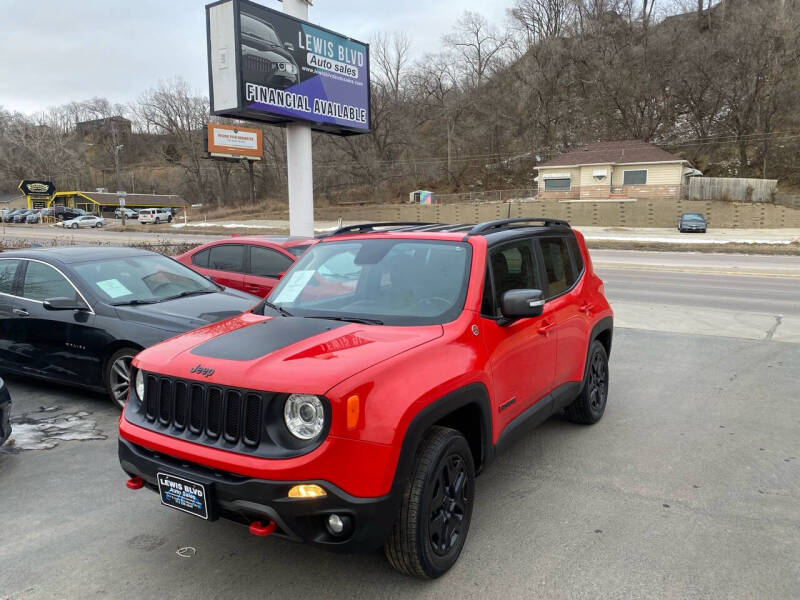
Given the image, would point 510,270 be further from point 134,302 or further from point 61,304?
point 61,304

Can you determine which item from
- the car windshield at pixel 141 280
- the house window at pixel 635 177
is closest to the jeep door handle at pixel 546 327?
the car windshield at pixel 141 280

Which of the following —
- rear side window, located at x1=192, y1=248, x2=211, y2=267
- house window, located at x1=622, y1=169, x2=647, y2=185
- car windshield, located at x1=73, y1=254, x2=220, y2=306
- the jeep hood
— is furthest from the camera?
house window, located at x1=622, y1=169, x2=647, y2=185

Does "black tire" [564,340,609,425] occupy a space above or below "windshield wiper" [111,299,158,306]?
below

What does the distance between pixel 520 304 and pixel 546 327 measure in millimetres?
779

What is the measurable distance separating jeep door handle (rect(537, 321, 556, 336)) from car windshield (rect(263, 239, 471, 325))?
802mm

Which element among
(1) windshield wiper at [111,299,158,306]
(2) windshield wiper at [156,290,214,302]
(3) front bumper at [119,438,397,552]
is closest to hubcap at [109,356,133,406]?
(1) windshield wiper at [111,299,158,306]

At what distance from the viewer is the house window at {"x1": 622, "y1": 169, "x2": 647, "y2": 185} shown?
165 feet

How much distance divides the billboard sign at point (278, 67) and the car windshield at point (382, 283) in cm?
1389

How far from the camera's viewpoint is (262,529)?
2602 millimetres

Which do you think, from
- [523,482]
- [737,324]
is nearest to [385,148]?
[737,324]

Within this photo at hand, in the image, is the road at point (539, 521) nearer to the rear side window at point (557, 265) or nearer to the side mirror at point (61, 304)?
the side mirror at point (61, 304)

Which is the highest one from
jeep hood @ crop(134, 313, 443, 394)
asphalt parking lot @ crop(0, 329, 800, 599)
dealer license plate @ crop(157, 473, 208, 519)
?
jeep hood @ crop(134, 313, 443, 394)

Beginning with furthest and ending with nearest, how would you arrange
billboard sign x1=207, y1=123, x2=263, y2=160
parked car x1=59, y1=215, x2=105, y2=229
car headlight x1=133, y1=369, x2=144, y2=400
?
1. parked car x1=59, y1=215, x2=105, y2=229
2. billboard sign x1=207, y1=123, x2=263, y2=160
3. car headlight x1=133, y1=369, x2=144, y2=400

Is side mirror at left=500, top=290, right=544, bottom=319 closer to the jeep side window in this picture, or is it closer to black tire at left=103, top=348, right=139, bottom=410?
the jeep side window
